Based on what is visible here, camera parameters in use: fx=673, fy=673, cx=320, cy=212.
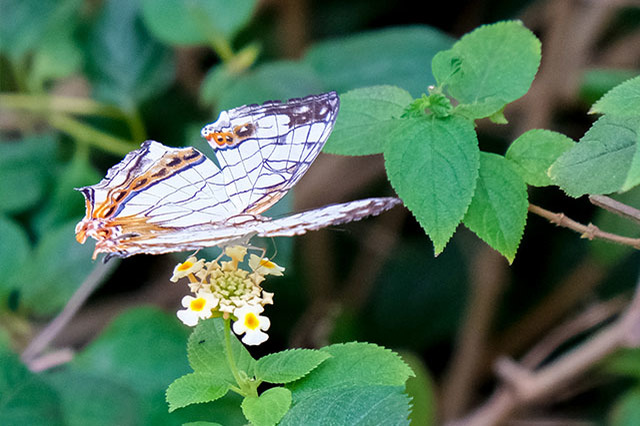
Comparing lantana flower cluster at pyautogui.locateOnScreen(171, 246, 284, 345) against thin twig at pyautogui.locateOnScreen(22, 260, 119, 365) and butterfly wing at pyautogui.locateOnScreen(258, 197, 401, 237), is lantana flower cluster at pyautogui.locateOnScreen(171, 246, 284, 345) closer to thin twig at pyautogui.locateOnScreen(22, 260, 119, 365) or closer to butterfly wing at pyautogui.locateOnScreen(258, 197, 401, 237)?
butterfly wing at pyautogui.locateOnScreen(258, 197, 401, 237)

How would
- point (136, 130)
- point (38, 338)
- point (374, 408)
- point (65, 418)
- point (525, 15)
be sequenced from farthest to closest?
point (525, 15) < point (136, 130) < point (38, 338) < point (65, 418) < point (374, 408)

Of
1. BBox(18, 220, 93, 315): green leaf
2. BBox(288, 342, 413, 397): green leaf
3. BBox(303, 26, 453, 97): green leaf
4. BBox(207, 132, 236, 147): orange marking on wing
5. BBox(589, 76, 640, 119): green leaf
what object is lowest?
BBox(288, 342, 413, 397): green leaf

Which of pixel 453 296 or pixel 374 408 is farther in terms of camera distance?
pixel 453 296

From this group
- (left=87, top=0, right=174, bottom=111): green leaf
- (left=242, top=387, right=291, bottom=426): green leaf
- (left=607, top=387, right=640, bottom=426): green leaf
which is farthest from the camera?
(left=87, top=0, right=174, bottom=111): green leaf

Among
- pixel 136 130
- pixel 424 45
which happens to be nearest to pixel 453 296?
pixel 424 45

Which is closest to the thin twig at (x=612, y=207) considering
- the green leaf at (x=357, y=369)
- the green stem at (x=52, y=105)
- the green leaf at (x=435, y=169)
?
the green leaf at (x=435, y=169)

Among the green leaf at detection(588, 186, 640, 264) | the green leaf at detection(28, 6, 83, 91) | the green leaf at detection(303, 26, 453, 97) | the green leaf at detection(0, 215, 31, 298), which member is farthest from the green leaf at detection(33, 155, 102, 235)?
the green leaf at detection(588, 186, 640, 264)

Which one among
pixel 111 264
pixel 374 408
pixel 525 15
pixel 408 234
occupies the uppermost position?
pixel 525 15

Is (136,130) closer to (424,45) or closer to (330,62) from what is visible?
(330,62)
